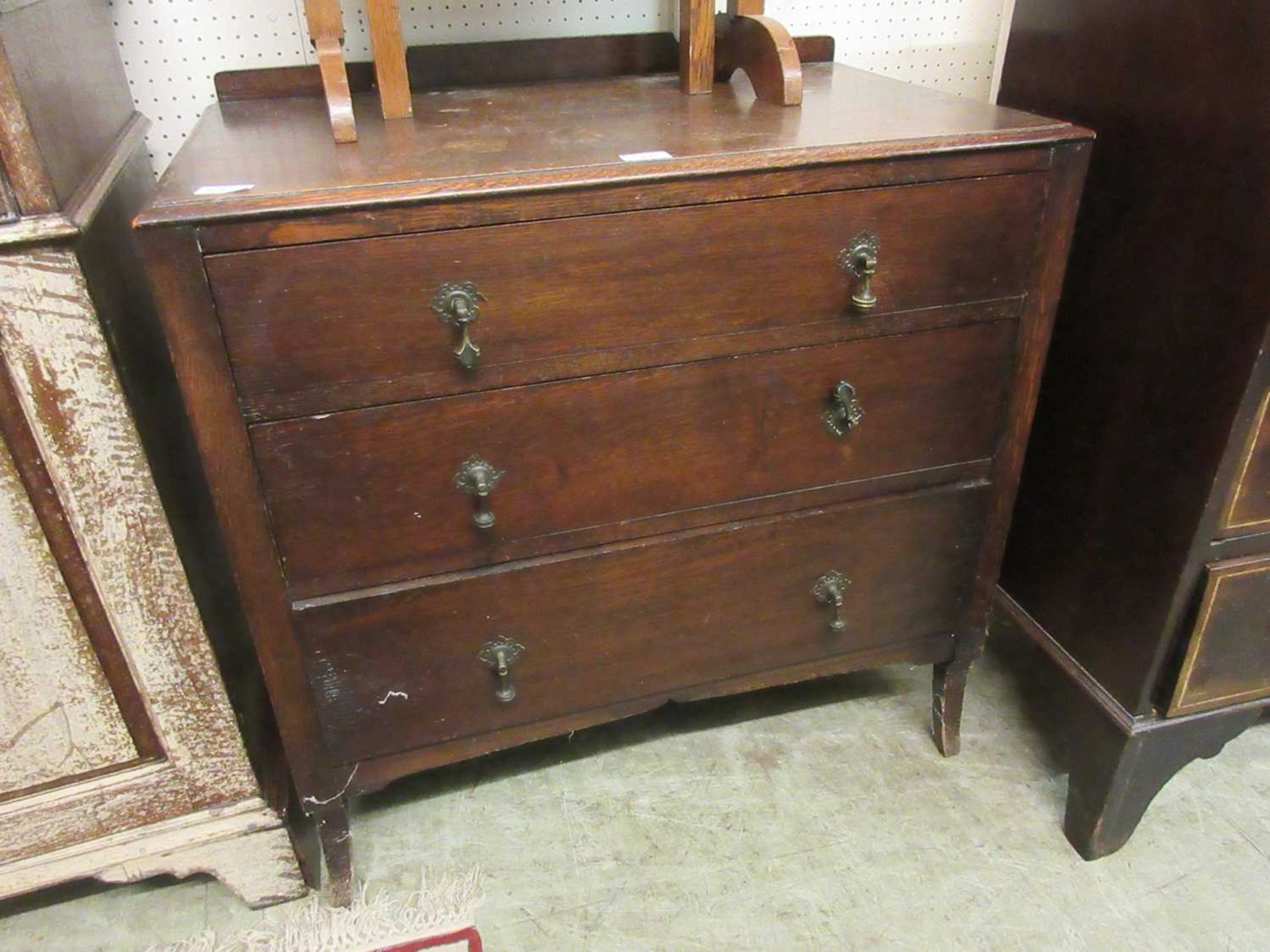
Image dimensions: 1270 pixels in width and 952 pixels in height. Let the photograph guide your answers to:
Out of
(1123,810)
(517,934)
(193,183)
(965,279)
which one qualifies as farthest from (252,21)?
(1123,810)

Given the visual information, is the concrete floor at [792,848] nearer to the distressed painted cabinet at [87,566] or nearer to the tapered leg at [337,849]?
the tapered leg at [337,849]

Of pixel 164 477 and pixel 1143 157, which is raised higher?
pixel 1143 157

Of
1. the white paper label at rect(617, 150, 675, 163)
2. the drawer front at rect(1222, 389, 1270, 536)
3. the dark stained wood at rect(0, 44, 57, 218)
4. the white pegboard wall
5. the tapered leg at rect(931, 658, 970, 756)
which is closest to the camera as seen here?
the dark stained wood at rect(0, 44, 57, 218)

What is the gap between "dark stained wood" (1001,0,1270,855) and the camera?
0.94 metres

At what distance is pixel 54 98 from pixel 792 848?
1.23 meters

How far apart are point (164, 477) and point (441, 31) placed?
0.75 m

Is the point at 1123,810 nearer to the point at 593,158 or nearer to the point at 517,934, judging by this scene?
the point at 517,934

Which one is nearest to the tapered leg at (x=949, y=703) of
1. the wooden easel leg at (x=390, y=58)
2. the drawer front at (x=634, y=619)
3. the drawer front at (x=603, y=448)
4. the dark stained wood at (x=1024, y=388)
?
the dark stained wood at (x=1024, y=388)

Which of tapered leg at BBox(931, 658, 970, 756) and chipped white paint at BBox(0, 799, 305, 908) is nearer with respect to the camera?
chipped white paint at BBox(0, 799, 305, 908)

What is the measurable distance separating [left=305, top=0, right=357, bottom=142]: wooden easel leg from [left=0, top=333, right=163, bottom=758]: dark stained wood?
1.32 ft

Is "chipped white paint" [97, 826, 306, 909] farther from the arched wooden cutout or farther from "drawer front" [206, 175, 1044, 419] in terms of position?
the arched wooden cutout

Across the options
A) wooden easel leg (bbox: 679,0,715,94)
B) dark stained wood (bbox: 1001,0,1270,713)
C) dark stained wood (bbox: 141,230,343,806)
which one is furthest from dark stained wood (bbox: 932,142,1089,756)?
dark stained wood (bbox: 141,230,343,806)

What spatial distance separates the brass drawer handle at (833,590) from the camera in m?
1.16

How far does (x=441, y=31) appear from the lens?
130 centimetres
